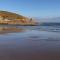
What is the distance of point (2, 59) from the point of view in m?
6.38

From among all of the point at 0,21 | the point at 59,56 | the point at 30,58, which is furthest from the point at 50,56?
the point at 0,21

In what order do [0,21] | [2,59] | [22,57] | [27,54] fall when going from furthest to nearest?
[0,21] → [27,54] → [22,57] → [2,59]

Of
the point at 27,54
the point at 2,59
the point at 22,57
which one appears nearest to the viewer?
the point at 2,59

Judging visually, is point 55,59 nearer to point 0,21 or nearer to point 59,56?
point 59,56

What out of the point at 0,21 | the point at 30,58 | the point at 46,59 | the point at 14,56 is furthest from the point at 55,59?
the point at 0,21

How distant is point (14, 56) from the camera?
6.86m

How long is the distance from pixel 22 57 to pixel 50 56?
3.63ft

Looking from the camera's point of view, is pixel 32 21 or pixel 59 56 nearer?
pixel 59 56

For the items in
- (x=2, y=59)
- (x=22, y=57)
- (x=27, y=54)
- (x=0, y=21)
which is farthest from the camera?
(x=0, y=21)

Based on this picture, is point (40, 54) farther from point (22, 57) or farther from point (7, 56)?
point (7, 56)

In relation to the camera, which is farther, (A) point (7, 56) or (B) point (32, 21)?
(B) point (32, 21)

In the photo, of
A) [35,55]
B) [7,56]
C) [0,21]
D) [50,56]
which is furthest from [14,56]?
[0,21]

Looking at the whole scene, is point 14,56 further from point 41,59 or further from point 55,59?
point 55,59

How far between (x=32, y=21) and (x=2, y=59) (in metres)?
56.1
